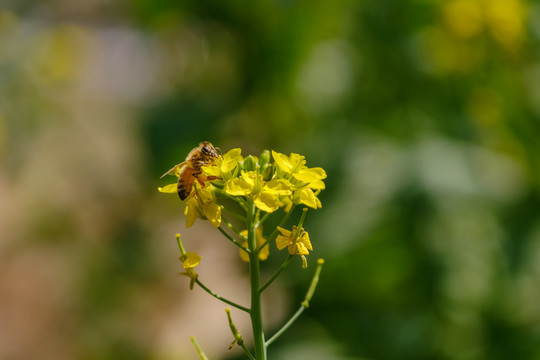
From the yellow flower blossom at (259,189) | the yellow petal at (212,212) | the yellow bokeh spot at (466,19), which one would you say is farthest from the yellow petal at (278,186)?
the yellow bokeh spot at (466,19)

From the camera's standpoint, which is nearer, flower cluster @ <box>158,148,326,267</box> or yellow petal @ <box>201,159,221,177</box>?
flower cluster @ <box>158,148,326,267</box>

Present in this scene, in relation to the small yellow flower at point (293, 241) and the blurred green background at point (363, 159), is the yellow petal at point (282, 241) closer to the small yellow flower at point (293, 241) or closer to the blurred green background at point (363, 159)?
the small yellow flower at point (293, 241)

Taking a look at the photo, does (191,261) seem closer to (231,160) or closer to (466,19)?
(231,160)

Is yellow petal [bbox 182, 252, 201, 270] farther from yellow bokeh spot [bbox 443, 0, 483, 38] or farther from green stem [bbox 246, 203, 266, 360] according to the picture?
yellow bokeh spot [bbox 443, 0, 483, 38]

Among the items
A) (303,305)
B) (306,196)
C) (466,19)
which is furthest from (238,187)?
(466,19)

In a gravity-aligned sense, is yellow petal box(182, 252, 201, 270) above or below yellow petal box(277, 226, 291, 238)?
below

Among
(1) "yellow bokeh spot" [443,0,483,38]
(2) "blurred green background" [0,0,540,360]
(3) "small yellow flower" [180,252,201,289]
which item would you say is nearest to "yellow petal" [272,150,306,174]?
(3) "small yellow flower" [180,252,201,289]
